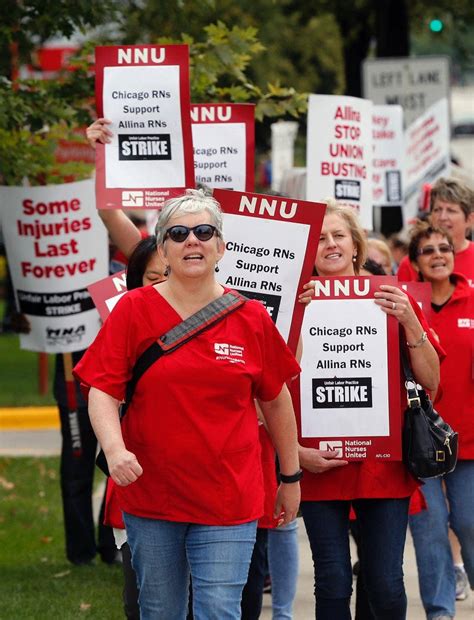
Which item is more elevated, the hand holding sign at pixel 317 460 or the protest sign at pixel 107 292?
the protest sign at pixel 107 292

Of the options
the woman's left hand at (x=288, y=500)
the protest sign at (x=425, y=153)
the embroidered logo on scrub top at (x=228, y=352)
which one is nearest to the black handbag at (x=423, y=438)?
the woman's left hand at (x=288, y=500)

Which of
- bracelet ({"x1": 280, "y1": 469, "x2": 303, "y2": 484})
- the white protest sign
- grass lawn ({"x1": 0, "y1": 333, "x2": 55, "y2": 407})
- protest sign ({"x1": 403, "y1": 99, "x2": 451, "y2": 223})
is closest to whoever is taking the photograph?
bracelet ({"x1": 280, "y1": 469, "x2": 303, "y2": 484})

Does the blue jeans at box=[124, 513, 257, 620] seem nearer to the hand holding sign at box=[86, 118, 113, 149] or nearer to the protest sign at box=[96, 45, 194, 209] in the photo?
the protest sign at box=[96, 45, 194, 209]

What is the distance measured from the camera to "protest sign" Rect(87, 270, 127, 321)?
6816mm

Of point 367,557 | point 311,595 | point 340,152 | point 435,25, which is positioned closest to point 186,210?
point 367,557

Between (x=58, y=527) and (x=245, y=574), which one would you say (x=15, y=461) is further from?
(x=245, y=574)

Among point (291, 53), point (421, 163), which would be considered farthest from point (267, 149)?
point (421, 163)

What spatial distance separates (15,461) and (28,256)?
465cm

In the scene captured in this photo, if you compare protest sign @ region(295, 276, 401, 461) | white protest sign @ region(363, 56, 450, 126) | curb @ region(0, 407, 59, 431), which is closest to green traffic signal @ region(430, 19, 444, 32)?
white protest sign @ region(363, 56, 450, 126)

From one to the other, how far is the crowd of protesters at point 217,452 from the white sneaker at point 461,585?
6.26ft

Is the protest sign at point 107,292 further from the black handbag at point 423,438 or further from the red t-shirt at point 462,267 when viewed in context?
the red t-shirt at point 462,267

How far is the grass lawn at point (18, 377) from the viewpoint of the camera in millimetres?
17859

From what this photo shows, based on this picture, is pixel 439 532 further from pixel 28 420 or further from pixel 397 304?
pixel 28 420

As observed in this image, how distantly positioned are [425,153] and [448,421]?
22.5ft
